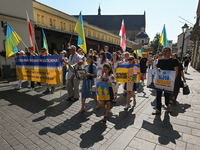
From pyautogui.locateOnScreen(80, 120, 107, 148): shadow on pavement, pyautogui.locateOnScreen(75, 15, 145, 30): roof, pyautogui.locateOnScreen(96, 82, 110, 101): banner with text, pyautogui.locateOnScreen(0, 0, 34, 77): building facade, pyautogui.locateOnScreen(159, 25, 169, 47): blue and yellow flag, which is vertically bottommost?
pyautogui.locateOnScreen(80, 120, 107, 148): shadow on pavement

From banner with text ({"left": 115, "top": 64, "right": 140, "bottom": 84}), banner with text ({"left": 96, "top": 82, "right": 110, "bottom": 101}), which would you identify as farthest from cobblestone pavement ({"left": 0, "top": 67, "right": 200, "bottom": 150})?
banner with text ({"left": 115, "top": 64, "right": 140, "bottom": 84})

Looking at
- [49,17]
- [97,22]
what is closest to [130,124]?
[49,17]

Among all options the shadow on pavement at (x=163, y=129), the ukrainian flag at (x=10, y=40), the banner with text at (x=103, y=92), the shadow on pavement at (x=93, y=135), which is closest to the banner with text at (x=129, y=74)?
the banner with text at (x=103, y=92)

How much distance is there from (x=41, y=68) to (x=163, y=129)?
510cm

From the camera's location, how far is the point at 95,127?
133 inches

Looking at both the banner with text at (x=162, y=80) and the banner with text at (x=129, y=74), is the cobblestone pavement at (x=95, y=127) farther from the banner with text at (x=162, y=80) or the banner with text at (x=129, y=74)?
the banner with text at (x=129, y=74)

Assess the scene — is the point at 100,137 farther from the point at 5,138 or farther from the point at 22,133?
the point at 5,138

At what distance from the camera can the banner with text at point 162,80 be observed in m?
3.72

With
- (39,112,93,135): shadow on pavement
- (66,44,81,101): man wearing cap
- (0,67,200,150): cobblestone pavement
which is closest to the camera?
(0,67,200,150): cobblestone pavement

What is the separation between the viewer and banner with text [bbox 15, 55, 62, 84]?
5.14 m

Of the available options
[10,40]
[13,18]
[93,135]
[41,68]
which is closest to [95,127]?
[93,135]

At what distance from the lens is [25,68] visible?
21.4 feet

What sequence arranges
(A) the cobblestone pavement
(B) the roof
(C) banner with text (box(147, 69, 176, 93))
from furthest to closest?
(B) the roof, (C) banner with text (box(147, 69, 176, 93)), (A) the cobblestone pavement

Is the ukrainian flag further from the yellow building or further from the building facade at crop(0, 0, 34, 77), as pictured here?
the yellow building
